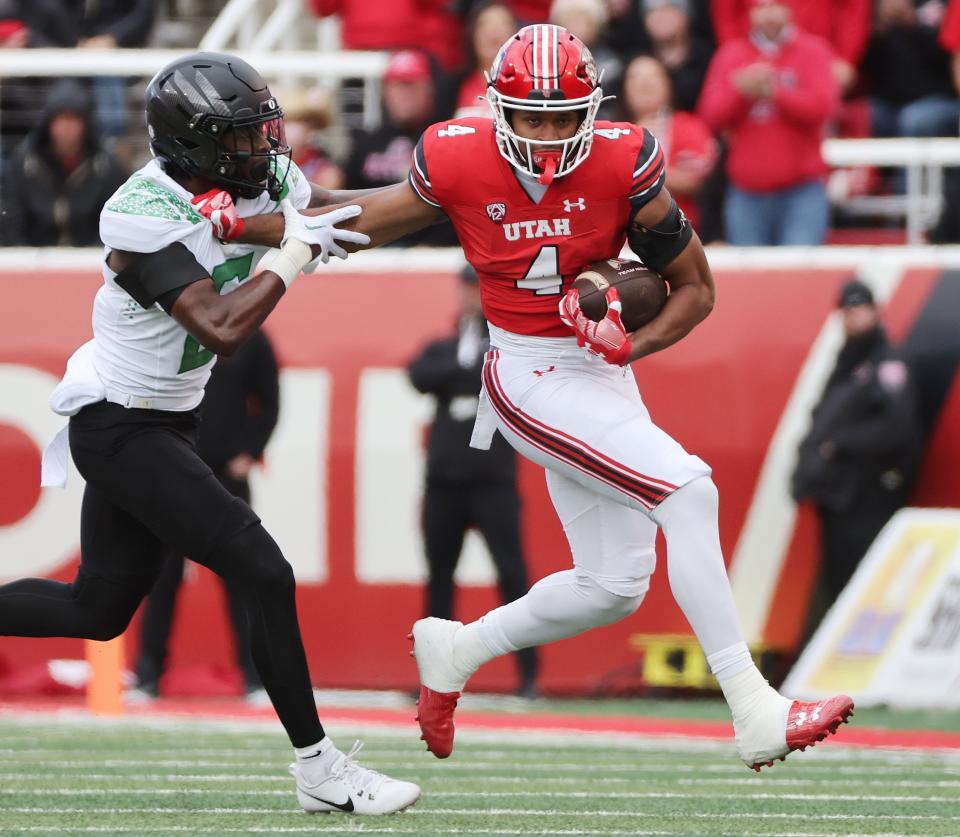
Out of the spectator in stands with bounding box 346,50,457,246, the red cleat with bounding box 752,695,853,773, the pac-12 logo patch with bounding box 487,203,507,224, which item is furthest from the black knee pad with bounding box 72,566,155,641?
the spectator in stands with bounding box 346,50,457,246

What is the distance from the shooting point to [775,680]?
27.7ft

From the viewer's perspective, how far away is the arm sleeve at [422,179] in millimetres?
4871

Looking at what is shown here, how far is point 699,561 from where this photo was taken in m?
4.69

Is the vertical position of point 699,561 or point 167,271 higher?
point 167,271

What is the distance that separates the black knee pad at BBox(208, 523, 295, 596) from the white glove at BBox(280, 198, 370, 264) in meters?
0.69

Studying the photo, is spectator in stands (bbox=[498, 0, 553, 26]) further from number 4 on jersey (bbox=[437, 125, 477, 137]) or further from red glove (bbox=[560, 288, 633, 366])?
red glove (bbox=[560, 288, 633, 366])

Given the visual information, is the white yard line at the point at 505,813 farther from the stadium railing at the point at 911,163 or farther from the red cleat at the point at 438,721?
the stadium railing at the point at 911,163

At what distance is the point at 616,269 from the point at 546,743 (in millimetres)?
2576

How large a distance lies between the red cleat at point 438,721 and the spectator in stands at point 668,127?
415 cm

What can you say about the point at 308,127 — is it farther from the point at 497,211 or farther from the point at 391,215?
the point at 497,211

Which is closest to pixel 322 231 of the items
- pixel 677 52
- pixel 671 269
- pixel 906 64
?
pixel 671 269

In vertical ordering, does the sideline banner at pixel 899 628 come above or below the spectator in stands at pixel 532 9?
below

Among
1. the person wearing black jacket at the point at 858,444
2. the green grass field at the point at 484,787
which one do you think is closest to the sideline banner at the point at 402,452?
the person wearing black jacket at the point at 858,444

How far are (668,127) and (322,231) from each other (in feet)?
14.5
